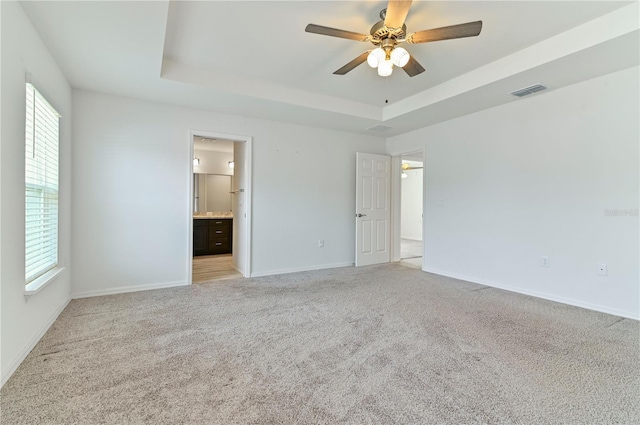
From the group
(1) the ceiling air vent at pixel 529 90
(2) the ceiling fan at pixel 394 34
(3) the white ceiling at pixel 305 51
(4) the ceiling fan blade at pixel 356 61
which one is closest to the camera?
(2) the ceiling fan at pixel 394 34

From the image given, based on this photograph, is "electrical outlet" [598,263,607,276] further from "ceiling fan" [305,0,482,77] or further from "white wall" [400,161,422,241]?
"white wall" [400,161,422,241]

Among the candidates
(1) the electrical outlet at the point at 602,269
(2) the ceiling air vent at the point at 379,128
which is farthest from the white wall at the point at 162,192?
(1) the electrical outlet at the point at 602,269

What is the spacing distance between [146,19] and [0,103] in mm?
1072

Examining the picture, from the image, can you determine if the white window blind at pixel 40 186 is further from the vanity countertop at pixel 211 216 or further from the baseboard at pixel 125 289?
the vanity countertop at pixel 211 216

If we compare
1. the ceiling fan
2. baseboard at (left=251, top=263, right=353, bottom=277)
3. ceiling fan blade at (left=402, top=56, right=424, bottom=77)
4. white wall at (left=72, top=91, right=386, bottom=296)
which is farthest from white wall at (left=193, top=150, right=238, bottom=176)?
ceiling fan blade at (left=402, top=56, right=424, bottom=77)

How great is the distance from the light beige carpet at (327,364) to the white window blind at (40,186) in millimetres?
618

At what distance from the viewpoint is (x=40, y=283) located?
2328mm

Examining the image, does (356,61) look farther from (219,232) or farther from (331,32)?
(219,232)

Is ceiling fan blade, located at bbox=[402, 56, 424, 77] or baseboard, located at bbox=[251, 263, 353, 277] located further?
baseboard, located at bbox=[251, 263, 353, 277]

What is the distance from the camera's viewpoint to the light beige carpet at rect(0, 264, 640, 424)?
5.14 feet

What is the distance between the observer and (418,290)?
3.83m

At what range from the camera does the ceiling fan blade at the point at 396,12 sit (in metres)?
1.88

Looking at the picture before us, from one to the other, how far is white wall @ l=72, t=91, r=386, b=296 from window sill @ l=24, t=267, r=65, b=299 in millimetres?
839

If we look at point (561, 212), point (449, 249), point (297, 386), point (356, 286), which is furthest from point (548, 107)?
point (297, 386)
